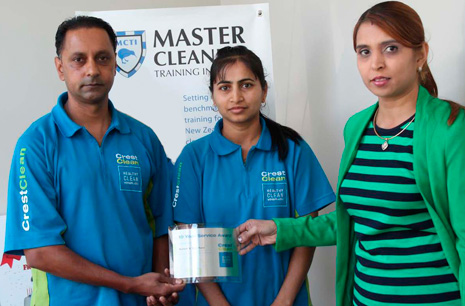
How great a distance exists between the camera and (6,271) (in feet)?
11.4

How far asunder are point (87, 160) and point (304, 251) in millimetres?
880

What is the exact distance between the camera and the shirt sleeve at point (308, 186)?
2133mm

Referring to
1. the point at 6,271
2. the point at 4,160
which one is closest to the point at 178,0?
the point at 4,160

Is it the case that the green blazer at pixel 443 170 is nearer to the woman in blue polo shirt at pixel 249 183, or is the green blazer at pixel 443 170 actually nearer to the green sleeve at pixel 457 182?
the green sleeve at pixel 457 182

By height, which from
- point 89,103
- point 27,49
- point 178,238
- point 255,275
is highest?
point 27,49

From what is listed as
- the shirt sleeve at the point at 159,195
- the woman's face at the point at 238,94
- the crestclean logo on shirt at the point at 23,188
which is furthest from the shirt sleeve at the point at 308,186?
the crestclean logo on shirt at the point at 23,188

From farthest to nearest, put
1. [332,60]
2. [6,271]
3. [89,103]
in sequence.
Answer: [6,271]
[332,60]
[89,103]

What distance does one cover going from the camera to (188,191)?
6.99 feet

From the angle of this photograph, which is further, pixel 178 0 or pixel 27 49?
pixel 178 0

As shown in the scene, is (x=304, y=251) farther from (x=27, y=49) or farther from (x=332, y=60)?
(x=27, y=49)

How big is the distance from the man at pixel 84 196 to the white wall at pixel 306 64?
117 centimetres

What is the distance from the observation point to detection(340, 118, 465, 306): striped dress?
1.50 m

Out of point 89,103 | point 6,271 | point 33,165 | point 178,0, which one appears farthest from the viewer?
point 178,0

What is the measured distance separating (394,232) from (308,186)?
2.01ft
